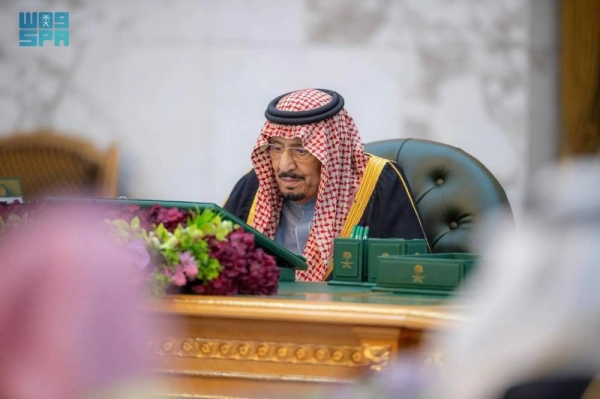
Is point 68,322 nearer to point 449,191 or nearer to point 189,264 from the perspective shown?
point 189,264

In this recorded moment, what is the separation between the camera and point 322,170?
4207mm

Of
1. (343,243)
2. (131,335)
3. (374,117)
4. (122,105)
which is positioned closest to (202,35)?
(122,105)

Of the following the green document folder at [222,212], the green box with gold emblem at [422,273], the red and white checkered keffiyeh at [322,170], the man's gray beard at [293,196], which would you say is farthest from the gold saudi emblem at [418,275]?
the man's gray beard at [293,196]

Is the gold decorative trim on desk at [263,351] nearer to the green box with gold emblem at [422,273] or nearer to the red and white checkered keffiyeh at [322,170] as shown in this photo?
the green box with gold emblem at [422,273]

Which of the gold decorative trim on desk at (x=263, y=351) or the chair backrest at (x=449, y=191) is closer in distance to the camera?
the gold decorative trim on desk at (x=263, y=351)

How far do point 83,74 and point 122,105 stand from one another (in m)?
0.25

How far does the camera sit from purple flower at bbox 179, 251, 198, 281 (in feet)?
8.50

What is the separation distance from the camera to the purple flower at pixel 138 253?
8.11ft

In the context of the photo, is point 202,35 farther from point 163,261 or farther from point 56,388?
point 56,388

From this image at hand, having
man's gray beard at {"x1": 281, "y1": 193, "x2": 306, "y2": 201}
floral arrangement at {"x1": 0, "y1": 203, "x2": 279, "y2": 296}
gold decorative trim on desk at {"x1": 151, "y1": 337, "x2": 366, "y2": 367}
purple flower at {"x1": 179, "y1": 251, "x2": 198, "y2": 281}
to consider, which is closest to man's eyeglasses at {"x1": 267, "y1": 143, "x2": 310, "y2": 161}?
man's gray beard at {"x1": 281, "y1": 193, "x2": 306, "y2": 201}

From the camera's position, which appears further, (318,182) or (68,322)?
(318,182)

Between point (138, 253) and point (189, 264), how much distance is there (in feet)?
0.47

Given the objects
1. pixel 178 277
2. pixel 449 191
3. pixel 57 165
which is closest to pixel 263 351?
pixel 178 277

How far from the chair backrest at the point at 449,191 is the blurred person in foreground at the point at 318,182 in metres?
0.18
